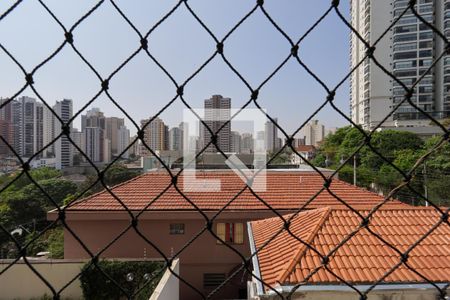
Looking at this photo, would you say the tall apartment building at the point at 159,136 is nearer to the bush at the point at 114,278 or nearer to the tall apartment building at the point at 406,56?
the bush at the point at 114,278

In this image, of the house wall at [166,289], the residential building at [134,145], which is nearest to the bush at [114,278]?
the house wall at [166,289]

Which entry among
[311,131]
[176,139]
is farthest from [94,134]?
[311,131]

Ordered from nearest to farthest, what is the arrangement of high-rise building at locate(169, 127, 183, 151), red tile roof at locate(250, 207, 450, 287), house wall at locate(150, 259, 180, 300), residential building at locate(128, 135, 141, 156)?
residential building at locate(128, 135, 141, 156), high-rise building at locate(169, 127, 183, 151), red tile roof at locate(250, 207, 450, 287), house wall at locate(150, 259, 180, 300)

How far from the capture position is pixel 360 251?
267 centimetres

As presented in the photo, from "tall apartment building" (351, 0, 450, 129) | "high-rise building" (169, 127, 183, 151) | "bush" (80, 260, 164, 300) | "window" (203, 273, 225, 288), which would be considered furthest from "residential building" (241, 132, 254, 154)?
"tall apartment building" (351, 0, 450, 129)

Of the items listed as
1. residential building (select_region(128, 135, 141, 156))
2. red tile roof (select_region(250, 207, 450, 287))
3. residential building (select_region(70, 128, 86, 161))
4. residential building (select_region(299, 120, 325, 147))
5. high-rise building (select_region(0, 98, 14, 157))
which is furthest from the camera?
residential building (select_region(299, 120, 325, 147))

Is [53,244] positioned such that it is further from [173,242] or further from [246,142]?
[246,142]

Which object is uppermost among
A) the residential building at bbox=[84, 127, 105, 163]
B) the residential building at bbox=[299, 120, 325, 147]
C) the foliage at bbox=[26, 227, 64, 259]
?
the residential building at bbox=[299, 120, 325, 147]

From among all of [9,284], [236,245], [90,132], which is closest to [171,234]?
[236,245]

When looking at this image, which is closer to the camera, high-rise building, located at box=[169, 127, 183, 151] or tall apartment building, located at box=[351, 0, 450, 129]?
high-rise building, located at box=[169, 127, 183, 151]

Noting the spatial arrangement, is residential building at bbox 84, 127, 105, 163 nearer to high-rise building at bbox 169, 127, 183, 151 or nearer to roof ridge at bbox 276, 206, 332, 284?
high-rise building at bbox 169, 127, 183, 151

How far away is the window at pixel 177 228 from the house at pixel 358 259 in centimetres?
281

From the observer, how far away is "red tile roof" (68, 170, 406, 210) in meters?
5.92

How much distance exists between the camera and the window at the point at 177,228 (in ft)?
19.5
